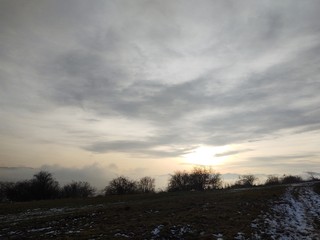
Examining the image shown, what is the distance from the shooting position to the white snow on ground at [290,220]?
18808 millimetres

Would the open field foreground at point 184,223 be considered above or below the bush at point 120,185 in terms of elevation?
below

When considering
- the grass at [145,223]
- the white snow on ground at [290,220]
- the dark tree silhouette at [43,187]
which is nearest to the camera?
the grass at [145,223]

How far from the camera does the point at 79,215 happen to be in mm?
24375

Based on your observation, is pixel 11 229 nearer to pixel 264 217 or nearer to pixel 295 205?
pixel 264 217

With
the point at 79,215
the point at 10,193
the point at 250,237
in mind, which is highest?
the point at 10,193

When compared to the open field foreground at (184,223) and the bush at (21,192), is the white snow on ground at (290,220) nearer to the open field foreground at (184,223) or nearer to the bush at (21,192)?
the open field foreground at (184,223)

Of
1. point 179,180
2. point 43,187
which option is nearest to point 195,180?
point 179,180

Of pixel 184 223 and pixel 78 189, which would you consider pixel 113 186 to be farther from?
Result: pixel 184 223

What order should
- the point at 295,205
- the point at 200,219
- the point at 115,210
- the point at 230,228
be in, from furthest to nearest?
the point at 295,205
the point at 115,210
the point at 200,219
the point at 230,228

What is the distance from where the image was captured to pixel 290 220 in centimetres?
2311

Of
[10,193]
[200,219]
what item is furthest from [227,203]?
[10,193]

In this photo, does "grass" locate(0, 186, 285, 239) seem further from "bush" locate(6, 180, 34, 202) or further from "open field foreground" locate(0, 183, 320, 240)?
"bush" locate(6, 180, 34, 202)

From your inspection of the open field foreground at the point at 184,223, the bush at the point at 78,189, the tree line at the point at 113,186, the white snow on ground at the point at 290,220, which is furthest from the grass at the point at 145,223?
the bush at the point at 78,189

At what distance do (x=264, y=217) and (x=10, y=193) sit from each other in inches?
4189
